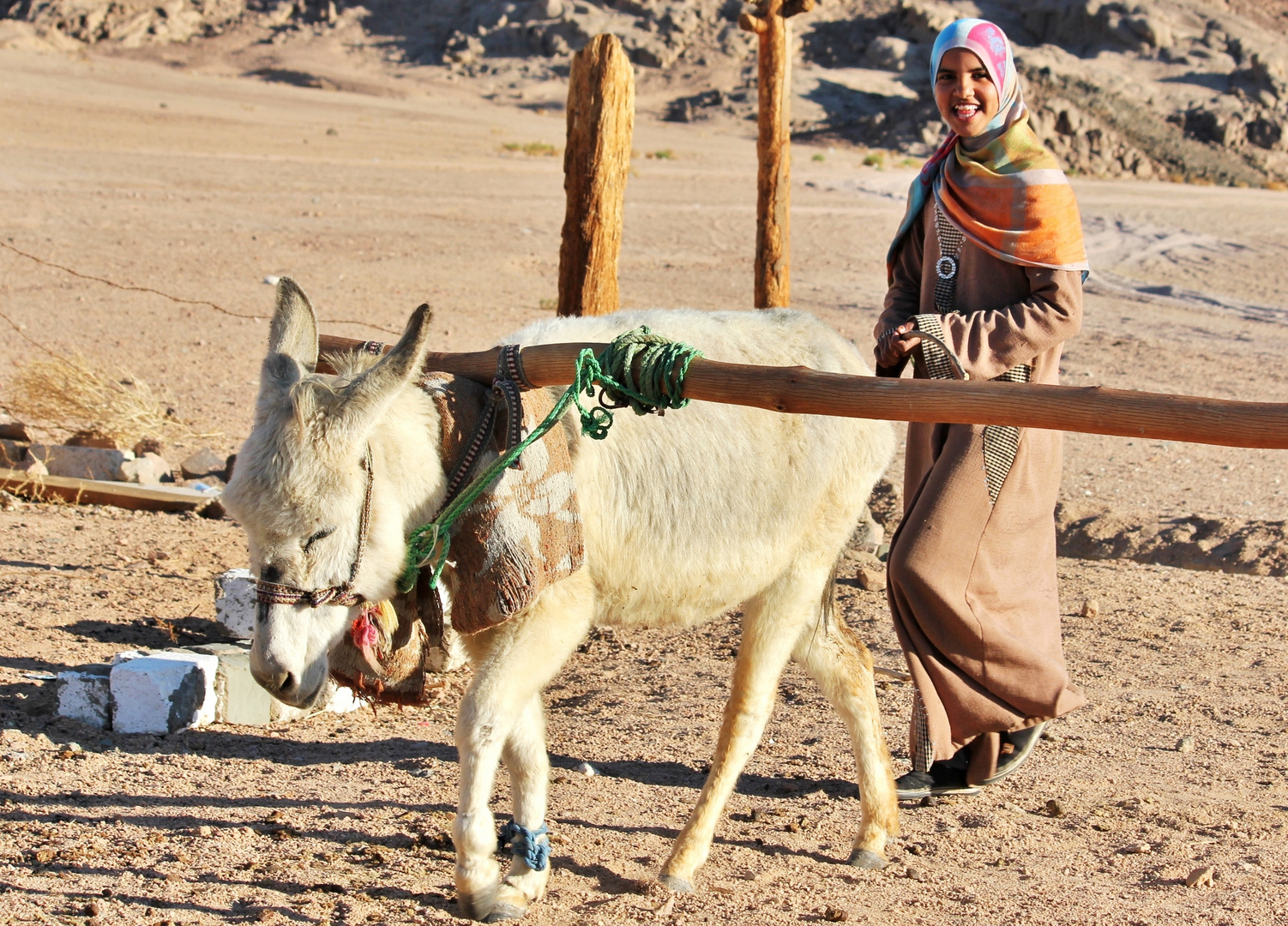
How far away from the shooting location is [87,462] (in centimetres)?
723

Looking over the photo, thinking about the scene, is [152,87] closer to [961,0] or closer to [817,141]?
[817,141]

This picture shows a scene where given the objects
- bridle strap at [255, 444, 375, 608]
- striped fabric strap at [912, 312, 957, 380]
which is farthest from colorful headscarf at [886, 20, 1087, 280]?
bridle strap at [255, 444, 375, 608]

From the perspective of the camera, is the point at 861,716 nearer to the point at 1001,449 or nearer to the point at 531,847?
the point at 1001,449

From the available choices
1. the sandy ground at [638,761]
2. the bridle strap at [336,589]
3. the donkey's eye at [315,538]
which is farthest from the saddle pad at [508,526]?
the sandy ground at [638,761]

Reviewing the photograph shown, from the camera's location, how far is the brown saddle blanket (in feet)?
9.92

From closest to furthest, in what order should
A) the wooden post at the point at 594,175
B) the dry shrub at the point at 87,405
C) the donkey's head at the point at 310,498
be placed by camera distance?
the donkey's head at the point at 310,498, the wooden post at the point at 594,175, the dry shrub at the point at 87,405

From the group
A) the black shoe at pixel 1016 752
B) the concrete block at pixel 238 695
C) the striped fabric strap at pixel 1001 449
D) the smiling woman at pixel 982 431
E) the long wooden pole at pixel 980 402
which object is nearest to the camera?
the long wooden pole at pixel 980 402

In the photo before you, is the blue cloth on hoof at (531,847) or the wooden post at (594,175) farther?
the wooden post at (594,175)

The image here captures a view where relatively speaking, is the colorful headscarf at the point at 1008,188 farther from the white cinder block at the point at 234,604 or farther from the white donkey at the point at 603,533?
the white cinder block at the point at 234,604

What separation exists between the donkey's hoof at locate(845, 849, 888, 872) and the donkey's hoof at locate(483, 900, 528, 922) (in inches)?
41.5

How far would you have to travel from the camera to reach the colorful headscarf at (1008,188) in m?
3.56

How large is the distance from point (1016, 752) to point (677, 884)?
1.26 m

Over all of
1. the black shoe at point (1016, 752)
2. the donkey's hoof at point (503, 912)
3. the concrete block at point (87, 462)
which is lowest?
the concrete block at point (87, 462)

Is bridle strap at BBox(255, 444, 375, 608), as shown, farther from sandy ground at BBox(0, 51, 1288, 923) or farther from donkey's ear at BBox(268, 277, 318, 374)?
sandy ground at BBox(0, 51, 1288, 923)
